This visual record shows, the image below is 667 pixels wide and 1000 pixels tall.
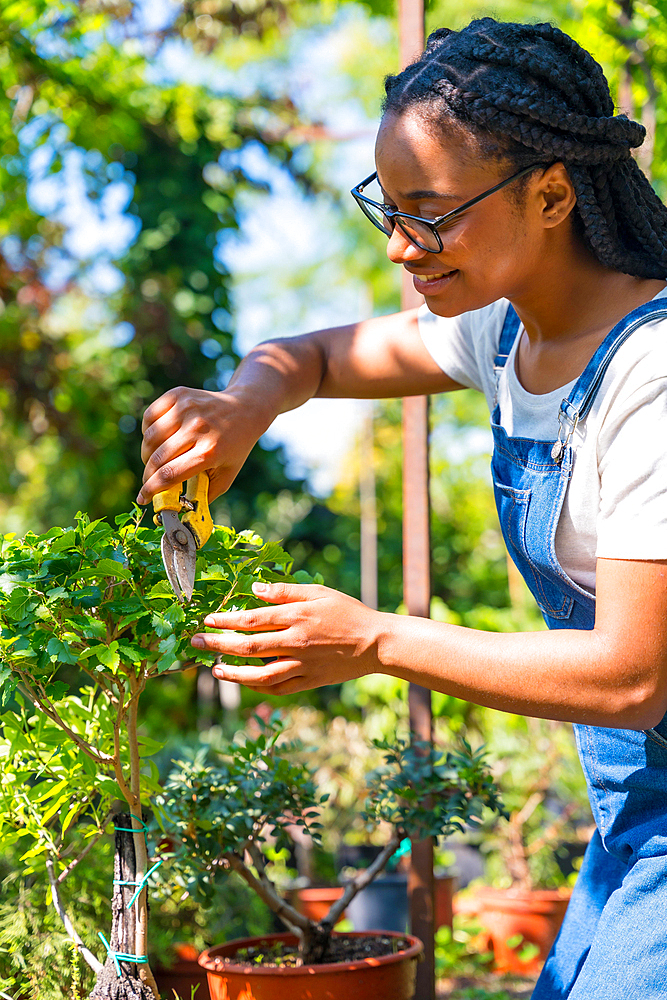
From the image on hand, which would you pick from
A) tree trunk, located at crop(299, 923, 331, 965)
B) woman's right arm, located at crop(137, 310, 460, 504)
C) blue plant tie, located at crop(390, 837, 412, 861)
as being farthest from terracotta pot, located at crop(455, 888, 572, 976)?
woman's right arm, located at crop(137, 310, 460, 504)

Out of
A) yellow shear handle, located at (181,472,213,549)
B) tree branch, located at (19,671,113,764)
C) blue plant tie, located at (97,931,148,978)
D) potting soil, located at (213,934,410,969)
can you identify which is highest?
yellow shear handle, located at (181,472,213,549)

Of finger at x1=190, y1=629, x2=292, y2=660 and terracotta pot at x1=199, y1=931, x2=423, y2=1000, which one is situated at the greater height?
finger at x1=190, y1=629, x2=292, y2=660

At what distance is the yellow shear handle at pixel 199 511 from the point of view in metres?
1.19

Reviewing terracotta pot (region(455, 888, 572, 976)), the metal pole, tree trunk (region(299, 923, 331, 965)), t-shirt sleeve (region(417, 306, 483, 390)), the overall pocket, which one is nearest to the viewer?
the overall pocket

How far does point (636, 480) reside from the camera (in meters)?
1.06

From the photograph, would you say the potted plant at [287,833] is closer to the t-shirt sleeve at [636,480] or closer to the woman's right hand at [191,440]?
the woman's right hand at [191,440]

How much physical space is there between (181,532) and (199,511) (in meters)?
0.05

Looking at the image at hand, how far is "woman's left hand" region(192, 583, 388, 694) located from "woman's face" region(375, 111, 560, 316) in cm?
47

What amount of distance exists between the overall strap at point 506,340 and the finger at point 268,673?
651 millimetres

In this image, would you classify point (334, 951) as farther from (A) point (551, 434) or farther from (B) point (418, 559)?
(A) point (551, 434)

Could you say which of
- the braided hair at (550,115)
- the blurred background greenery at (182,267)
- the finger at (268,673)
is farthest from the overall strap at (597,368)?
the blurred background greenery at (182,267)

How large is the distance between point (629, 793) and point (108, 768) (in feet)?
2.65

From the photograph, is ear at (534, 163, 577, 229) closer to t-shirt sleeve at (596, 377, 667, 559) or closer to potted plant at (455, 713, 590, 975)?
t-shirt sleeve at (596, 377, 667, 559)

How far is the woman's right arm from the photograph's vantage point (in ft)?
3.97
